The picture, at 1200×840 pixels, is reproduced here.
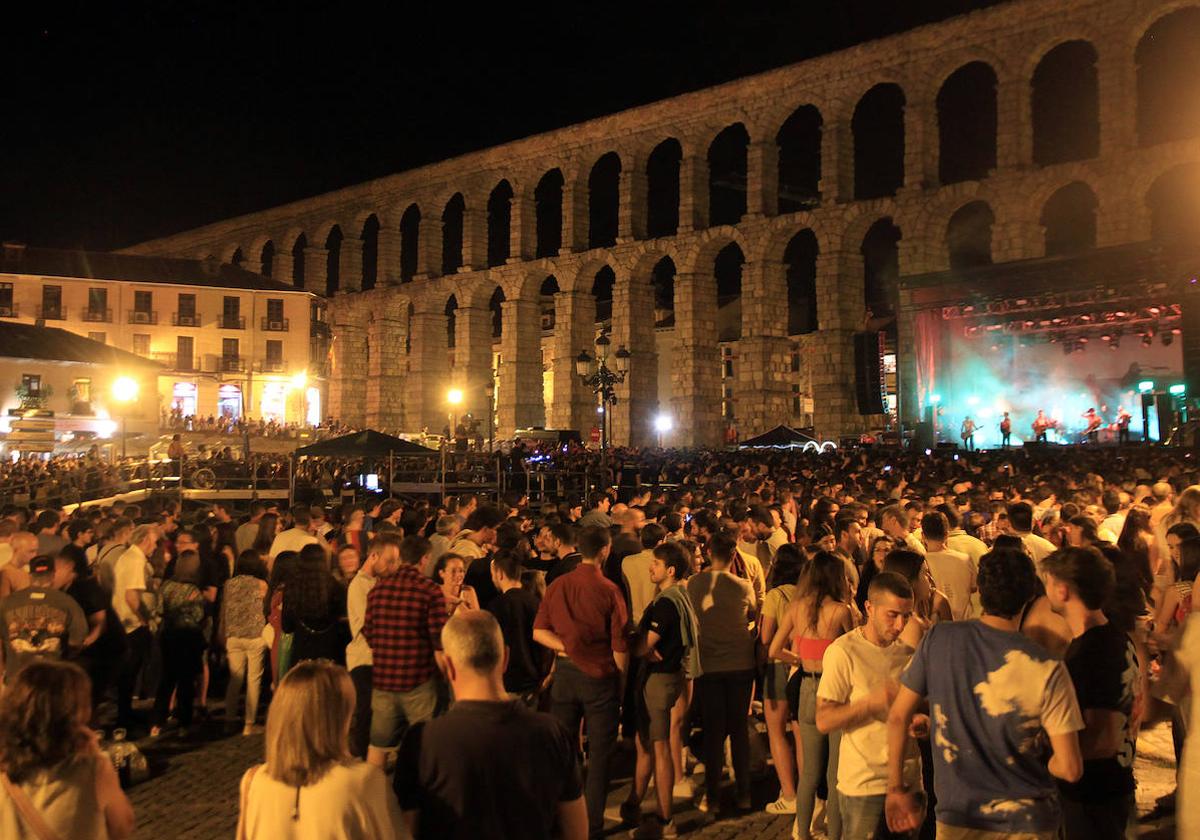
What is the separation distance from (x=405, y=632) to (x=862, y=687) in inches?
103

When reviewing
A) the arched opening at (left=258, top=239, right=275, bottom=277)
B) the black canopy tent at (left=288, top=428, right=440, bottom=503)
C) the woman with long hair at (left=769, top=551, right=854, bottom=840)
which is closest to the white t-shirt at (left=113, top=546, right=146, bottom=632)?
the woman with long hair at (left=769, top=551, right=854, bottom=840)

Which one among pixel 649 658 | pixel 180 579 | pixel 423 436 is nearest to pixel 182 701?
pixel 180 579

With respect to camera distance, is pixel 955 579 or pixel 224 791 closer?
pixel 955 579

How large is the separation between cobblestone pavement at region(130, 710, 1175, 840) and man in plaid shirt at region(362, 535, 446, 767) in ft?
4.27

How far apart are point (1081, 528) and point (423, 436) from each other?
3470 cm

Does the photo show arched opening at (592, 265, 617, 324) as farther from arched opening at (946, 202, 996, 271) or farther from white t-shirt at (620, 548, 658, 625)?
white t-shirt at (620, 548, 658, 625)

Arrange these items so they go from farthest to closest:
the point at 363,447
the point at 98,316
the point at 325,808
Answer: the point at 98,316
the point at 363,447
the point at 325,808

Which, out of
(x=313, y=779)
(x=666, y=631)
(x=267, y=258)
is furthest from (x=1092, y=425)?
(x=267, y=258)

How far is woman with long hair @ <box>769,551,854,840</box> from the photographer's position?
5.01 metres

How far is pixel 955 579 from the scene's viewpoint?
6516 mm

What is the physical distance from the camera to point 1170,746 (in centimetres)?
731

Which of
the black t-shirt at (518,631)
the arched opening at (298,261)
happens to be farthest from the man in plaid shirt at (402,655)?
the arched opening at (298,261)

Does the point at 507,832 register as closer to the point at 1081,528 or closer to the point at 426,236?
the point at 1081,528

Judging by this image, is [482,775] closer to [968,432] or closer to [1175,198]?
[968,432]
